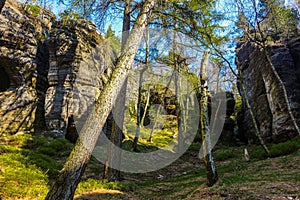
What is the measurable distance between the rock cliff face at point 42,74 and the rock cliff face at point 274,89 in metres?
10.5

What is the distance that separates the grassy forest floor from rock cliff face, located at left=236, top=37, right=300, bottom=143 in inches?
87.2

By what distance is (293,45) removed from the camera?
16062 mm

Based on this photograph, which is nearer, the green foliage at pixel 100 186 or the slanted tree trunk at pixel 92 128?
the slanted tree trunk at pixel 92 128

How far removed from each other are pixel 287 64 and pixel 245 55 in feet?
20.5

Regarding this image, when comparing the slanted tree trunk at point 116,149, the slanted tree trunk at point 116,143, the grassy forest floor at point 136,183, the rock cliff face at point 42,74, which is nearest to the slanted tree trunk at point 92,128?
the grassy forest floor at point 136,183

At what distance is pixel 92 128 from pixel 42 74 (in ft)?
43.9

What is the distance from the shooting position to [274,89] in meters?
14.8

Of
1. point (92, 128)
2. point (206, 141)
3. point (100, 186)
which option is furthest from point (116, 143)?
point (92, 128)

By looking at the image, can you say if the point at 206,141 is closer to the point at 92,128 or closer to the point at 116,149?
A: the point at 116,149

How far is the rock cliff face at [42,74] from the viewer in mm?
13281

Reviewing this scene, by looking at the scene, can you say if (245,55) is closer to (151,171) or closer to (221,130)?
(221,130)

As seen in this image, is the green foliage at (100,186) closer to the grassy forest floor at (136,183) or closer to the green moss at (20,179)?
the grassy forest floor at (136,183)

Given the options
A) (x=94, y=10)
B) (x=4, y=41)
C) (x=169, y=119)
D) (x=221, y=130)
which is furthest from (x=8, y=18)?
(x=221, y=130)

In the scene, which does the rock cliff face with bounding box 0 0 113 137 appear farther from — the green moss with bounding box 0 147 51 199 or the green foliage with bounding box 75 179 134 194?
the green foliage with bounding box 75 179 134 194
